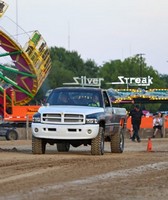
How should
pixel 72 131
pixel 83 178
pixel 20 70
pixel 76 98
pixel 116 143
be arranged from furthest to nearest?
pixel 20 70
pixel 116 143
pixel 76 98
pixel 72 131
pixel 83 178

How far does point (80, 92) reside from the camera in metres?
19.2

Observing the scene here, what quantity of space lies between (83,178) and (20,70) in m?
34.7

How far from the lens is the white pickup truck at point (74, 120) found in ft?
58.2

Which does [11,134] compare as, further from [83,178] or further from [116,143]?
[83,178]

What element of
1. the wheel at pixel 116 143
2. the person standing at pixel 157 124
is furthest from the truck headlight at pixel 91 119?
the person standing at pixel 157 124

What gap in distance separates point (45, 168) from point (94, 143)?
4.38 metres

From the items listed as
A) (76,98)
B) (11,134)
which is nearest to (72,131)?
(76,98)

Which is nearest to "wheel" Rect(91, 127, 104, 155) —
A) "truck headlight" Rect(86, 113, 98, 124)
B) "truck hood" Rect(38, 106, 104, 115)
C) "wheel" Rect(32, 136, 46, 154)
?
"truck headlight" Rect(86, 113, 98, 124)

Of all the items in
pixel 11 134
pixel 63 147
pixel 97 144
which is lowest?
pixel 11 134

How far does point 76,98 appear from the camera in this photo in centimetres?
1898

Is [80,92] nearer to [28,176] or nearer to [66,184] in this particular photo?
[28,176]

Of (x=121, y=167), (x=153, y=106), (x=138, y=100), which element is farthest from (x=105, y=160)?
(x=153, y=106)

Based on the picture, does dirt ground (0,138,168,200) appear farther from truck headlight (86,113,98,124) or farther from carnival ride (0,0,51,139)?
carnival ride (0,0,51,139)

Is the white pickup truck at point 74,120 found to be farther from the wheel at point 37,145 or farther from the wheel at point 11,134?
the wheel at point 11,134
